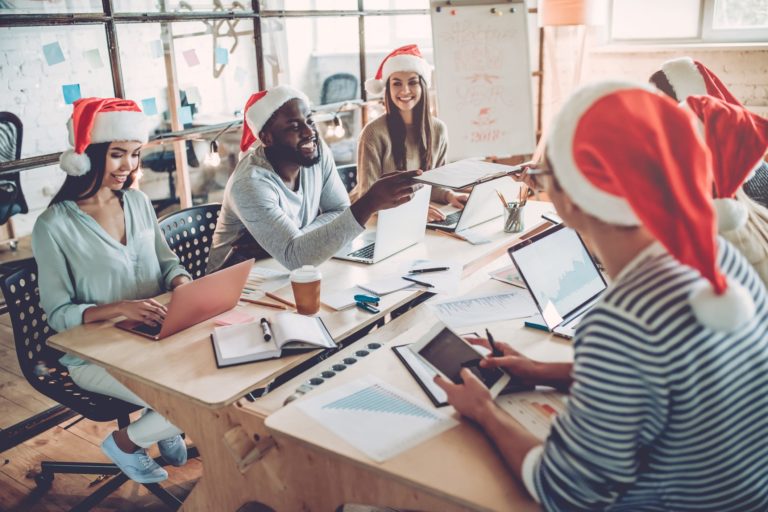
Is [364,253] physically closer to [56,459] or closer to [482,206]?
[482,206]

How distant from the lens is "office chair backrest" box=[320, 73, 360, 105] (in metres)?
3.83

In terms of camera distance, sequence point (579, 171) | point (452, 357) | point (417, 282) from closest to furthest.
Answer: point (579, 171), point (452, 357), point (417, 282)

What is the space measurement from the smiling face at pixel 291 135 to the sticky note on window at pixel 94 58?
69cm

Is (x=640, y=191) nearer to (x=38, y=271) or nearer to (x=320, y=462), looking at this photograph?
(x=320, y=462)

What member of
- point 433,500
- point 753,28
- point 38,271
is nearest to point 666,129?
point 433,500

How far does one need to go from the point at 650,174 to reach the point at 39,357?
1.74 metres

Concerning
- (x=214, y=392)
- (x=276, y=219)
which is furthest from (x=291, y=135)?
(x=214, y=392)

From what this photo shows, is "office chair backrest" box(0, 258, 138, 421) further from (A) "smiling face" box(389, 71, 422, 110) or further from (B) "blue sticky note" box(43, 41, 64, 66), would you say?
(A) "smiling face" box(389, 71, 422, 110)

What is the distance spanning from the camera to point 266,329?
1.73m

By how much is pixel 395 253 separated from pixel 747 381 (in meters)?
1.43

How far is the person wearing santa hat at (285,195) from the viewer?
2.16 metres

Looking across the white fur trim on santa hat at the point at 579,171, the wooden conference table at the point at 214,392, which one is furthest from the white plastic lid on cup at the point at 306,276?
the white fur trim on santa hat at the point at 579,171

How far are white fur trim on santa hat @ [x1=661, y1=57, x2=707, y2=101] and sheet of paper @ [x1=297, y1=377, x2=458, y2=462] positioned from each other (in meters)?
1.48

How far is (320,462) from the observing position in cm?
146
